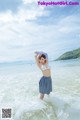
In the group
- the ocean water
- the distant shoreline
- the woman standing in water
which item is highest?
the distant shoreline

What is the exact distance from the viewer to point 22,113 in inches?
139

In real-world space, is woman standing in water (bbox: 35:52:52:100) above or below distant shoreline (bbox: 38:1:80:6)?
below

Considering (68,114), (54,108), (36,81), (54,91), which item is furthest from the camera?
(36,81)

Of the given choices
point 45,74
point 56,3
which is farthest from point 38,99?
point 56,3

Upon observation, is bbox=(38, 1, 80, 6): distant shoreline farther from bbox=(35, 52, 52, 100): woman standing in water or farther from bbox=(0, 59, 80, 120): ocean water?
bbox=(0, 59, 80, 120): ocean water

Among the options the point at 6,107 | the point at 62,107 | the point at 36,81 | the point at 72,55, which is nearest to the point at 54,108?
the point at 62,107

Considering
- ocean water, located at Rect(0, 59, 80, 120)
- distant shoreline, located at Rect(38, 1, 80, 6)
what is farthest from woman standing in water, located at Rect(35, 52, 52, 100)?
distant shoreline, located at Rect(38, 1, 80, 6)

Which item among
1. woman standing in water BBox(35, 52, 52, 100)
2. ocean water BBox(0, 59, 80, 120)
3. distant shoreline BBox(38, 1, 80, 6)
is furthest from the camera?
distant shoreline BBox(38, 1, 80, 6)

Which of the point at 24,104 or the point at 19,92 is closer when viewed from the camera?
the point at 24,104

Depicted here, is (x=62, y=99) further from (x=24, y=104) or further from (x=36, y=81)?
(x=36, y=81)

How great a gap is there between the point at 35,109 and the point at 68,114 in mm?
420

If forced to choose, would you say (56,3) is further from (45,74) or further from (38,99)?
(38,99)

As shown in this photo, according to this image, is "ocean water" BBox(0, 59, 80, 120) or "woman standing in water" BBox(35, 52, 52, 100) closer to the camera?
"ocean water" BBox(0, 59, 80, 120)

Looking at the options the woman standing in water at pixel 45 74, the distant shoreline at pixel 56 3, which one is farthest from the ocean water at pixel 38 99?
the distant shoreline at pixel 56 3
